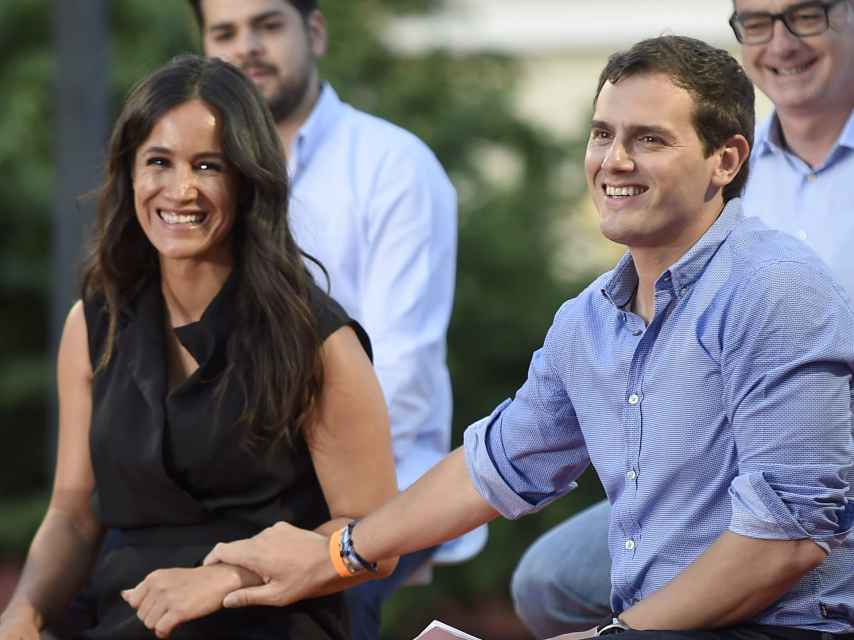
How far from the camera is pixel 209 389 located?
361 centimetres

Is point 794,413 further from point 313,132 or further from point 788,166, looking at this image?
point 313,132

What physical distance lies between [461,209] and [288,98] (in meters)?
3.85

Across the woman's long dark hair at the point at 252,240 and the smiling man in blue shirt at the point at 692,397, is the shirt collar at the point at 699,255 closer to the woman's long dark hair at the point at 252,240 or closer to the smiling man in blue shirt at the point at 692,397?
the smiling man in blue shirt at the point at 692,397

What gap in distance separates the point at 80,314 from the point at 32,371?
5.77m

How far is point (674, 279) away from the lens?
2896 mm

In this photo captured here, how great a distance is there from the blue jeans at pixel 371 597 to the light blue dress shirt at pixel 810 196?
4.29 feet

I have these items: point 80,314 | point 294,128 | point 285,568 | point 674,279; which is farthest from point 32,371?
point 674,279

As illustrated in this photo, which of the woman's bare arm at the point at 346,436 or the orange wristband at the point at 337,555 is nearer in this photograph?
the orange wristband at the point at 337,555

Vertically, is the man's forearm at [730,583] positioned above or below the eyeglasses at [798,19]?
below

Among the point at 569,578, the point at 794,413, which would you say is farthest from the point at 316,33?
the point at 794,413

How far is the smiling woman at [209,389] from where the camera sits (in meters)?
3.53

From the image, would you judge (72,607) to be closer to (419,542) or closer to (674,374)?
(419,542)

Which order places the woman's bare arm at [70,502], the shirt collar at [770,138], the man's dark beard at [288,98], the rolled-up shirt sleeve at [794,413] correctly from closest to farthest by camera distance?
the rolled-up shirt sleeve at [794,413] < the woman's bare arm at [70,502] < the shirt collar at [770,138] < the man's dark beard at [288,98]

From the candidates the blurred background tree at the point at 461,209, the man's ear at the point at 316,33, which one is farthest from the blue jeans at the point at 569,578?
the blurred background tree at the point at 461,209
